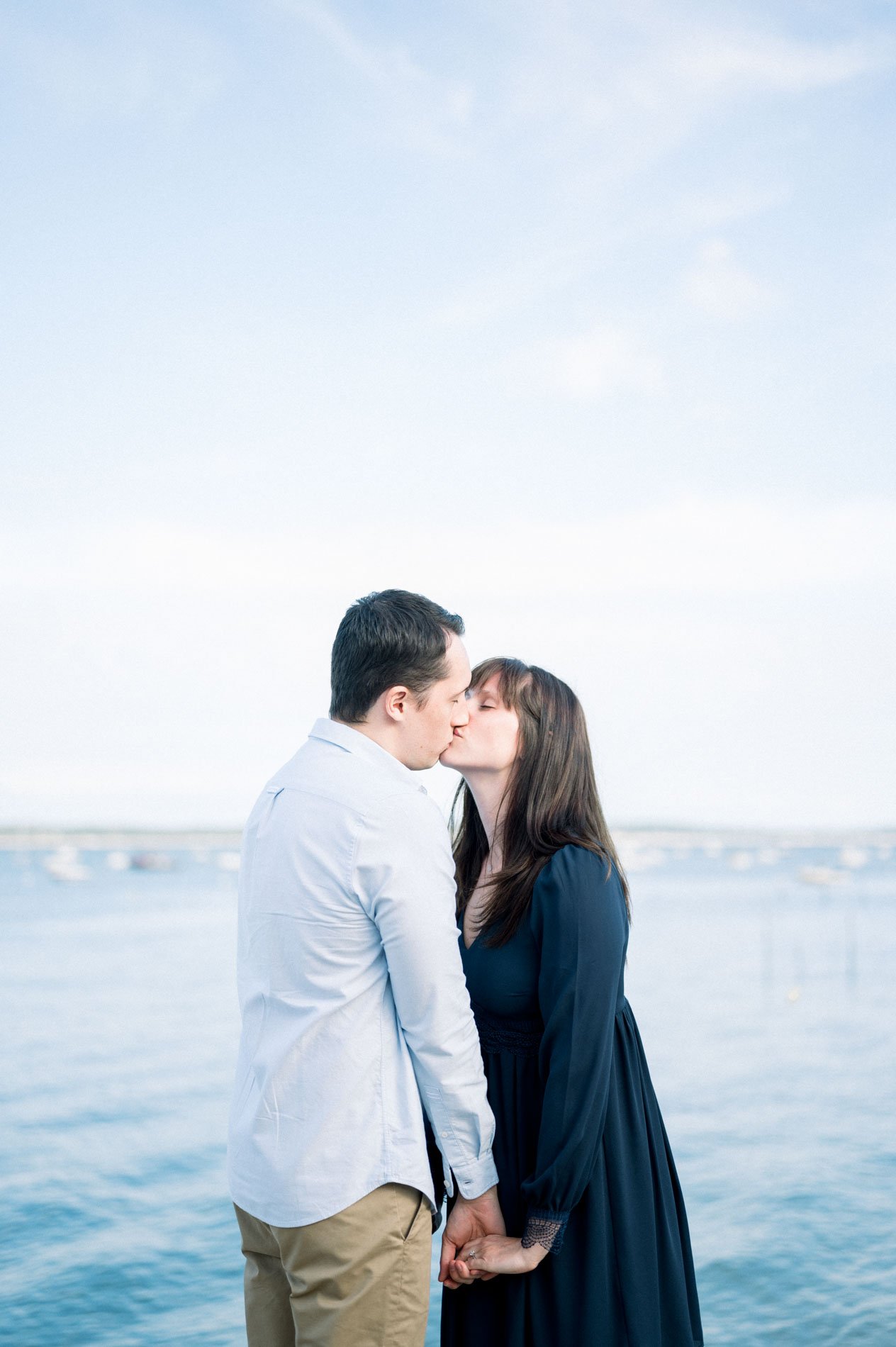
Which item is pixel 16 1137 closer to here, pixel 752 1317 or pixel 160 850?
pixel 752 1317

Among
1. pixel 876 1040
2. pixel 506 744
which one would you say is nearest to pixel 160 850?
pixel 876 1040

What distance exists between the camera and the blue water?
7797 millimetres

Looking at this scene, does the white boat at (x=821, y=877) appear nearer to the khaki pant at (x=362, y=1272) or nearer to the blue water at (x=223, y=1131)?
the blue water at (x=223, y=1131)

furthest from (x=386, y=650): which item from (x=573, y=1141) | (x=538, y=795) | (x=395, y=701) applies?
(x=573, y=1141)

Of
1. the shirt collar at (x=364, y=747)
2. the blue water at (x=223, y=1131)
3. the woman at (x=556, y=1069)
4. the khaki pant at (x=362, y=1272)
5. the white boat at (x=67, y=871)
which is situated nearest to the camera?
the khaki pant at (x=362, y=1272)

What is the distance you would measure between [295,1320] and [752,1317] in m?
6.85

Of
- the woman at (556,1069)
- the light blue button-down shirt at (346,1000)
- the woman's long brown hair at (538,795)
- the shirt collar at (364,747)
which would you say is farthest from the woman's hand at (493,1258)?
the shirt collar at (364,747)

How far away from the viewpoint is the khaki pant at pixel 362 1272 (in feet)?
6.16

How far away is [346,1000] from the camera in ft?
6.28

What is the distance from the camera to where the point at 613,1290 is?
7.30 feet

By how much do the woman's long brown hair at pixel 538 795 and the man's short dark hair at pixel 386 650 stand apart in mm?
395

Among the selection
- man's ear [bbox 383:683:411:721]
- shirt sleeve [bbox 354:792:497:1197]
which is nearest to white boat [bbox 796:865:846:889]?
shirt sleeve [bbox 354:792:497:1197]

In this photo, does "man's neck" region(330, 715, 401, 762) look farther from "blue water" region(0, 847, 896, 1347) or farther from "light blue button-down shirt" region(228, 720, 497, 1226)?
"blue water" region(0, 847, 896, 1347)

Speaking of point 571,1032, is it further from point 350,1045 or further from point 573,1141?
point 350,1045
